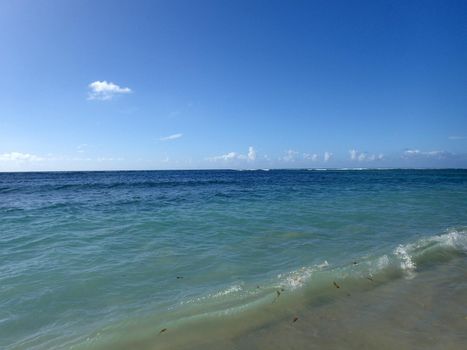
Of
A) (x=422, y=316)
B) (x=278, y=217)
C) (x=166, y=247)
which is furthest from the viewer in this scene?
(x=278, y=217)

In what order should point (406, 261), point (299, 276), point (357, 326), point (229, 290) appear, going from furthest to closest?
point (406, 261), point (299, 276), point (229, 290), point (357, 326)

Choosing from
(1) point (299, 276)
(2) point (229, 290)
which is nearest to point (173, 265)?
(2) point (229, 290)

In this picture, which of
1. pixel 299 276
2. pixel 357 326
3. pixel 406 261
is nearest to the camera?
pixel 357 326

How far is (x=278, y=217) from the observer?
1323 cm

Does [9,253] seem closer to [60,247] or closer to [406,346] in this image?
[60,247]

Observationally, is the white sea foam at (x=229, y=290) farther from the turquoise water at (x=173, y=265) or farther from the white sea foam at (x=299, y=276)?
the white sea foam at (x=299, y=276)

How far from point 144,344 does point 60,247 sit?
5585 millimetres

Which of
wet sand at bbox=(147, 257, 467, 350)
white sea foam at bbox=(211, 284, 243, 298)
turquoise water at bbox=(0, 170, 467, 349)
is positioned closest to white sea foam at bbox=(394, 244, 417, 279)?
turquoise water at bbox=(0, 170, 467, 349)

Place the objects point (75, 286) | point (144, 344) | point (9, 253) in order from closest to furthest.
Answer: point (144, 344)
point (75, 286)
point (9, 253)

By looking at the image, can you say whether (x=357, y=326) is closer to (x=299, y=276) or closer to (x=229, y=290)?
(x=299, y=276)

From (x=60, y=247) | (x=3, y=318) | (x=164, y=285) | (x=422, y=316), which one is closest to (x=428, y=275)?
(x=422, y=316)

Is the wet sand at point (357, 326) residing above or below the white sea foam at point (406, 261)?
below

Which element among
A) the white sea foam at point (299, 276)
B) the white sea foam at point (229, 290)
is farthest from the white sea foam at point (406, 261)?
the white sea foam at point (229, 290)

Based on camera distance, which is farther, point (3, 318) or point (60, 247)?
point (60, 247)
